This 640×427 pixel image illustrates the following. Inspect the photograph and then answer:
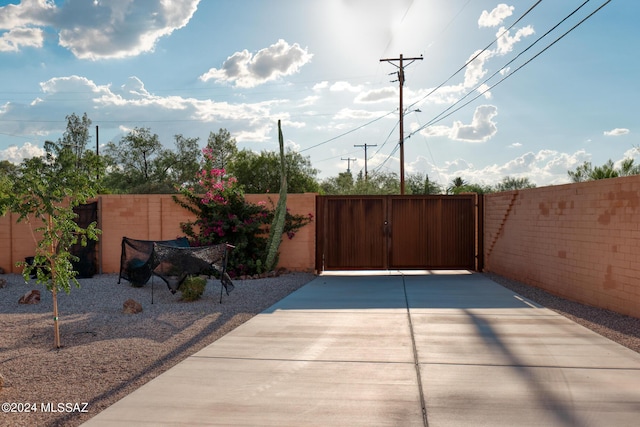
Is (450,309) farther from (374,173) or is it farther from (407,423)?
(374,173)

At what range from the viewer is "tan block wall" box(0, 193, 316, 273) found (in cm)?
1317

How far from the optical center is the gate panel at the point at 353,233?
13344mm

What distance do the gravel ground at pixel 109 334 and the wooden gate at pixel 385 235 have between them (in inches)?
92.7

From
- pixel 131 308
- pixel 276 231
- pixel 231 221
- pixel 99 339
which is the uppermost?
pixel 231 221

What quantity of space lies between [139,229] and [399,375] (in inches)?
397

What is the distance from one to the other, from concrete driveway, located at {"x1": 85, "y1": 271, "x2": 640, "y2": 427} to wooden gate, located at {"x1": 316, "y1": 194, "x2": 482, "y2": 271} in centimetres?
526

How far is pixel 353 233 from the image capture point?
526 inches

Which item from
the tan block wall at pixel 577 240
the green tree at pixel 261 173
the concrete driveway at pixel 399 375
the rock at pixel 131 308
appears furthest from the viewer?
the green tree at pixel 261 173

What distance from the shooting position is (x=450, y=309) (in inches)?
323

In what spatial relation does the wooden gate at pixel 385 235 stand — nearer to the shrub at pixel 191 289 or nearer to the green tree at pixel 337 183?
the shrub at pixel 191 289

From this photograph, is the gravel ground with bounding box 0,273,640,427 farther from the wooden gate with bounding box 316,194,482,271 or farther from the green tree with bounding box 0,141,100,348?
the wooden gate with bounding box 316,194,482,271

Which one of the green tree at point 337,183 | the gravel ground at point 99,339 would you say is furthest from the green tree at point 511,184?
the gravel ground at point 99,339

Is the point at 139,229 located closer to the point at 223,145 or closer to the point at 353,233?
the point at 353,233

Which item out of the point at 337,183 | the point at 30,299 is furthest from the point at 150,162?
the point at 30,299
